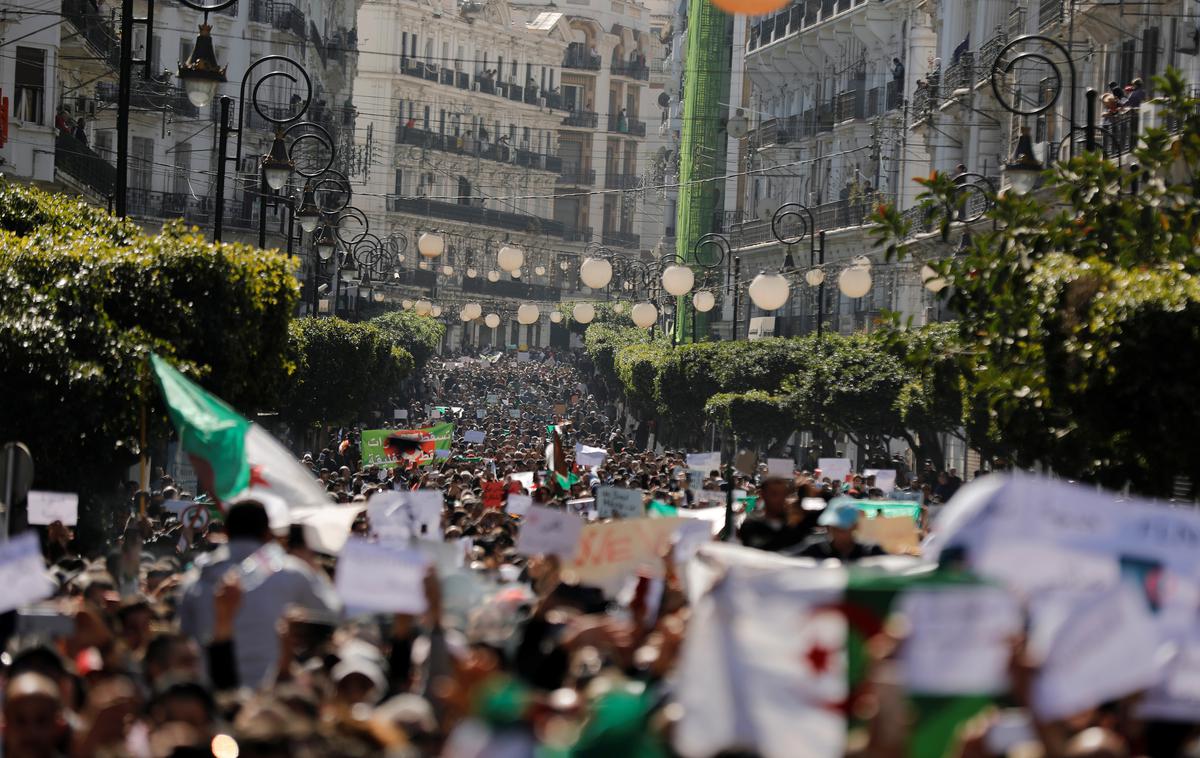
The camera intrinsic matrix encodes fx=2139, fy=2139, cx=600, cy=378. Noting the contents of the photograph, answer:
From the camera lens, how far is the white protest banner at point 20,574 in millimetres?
8547

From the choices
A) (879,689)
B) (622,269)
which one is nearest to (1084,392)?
(879,689)

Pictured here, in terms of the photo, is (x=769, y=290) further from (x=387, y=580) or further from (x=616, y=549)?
(x=387, y=580)

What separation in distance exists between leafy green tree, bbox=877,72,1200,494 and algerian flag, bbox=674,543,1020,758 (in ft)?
30.6

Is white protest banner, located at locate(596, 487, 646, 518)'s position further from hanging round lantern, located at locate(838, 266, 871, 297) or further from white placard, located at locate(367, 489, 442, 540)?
hanging round lantern, located at locate(838, 266, 871, 297)

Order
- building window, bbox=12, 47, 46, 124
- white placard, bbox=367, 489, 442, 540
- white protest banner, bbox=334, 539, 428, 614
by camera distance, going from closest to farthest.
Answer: white protest banner, bbox=334, 539, 428, 614, white placard, bbox=367, 489, 442, 540, building window, bbox=12, 47, 46, 124

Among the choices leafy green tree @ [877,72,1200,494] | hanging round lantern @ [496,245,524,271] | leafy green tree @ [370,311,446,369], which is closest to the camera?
leafy green tree @ [877,72,1200,494]

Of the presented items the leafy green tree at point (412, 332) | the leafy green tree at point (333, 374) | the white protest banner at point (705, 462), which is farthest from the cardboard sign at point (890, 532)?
the leafy green tree at point (412, 332)

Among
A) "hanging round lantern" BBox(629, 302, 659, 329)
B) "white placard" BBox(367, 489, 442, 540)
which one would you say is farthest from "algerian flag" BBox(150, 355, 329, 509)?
"hanging round lantern" BBox(629, 302, 659, 329)

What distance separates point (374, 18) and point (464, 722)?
114732 millimetres

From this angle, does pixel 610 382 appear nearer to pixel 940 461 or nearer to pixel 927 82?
pixel 927 82

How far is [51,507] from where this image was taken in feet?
50.1

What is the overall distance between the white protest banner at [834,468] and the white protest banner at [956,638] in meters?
22.9

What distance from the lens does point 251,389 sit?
72.2 ft

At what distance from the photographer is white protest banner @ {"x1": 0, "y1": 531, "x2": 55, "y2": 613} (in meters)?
8.55
